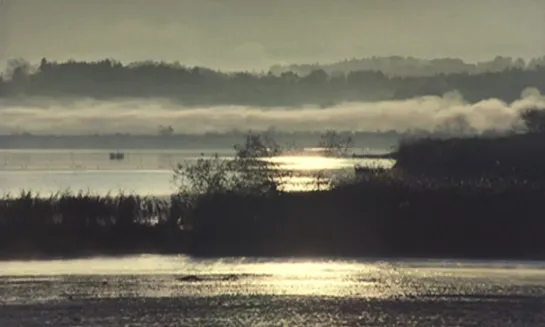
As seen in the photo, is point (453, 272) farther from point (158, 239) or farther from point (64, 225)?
point (64, 225)

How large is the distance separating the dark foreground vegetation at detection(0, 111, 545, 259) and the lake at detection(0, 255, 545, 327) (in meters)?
1.53

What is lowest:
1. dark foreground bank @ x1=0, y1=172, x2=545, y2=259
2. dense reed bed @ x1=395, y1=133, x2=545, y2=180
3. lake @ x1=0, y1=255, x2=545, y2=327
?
lake @ x1=0, y1=255, x2=545, y2=327

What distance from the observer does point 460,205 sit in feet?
86.6

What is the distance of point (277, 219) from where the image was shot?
2533 centimetres

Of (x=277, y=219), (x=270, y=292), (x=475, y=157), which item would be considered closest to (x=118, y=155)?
(x=277, y=219)

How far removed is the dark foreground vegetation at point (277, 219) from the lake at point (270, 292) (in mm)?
1534

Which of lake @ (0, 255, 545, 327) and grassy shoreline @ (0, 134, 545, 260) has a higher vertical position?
grassy shoreline @ (0, 134, 545, 260)

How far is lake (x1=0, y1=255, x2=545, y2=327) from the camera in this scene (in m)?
15.1

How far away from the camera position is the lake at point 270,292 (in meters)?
15.1

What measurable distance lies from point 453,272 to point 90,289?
637 cm

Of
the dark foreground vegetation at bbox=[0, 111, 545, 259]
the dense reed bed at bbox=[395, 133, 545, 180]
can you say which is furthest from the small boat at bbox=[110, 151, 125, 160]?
the dense reed bed at bbox=[395, 133, 545, 180]

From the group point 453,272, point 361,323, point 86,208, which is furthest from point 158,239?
point 361,323

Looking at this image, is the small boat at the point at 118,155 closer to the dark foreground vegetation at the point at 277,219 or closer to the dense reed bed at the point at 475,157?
the dark foreground vegetation at the point at 277,219

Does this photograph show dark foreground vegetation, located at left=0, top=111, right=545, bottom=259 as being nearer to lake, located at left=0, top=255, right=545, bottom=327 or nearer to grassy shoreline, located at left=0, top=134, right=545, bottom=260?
grassy shoreline, located at left=0, top=134, right=545, bottom=260
